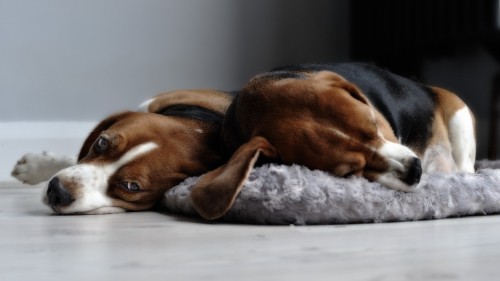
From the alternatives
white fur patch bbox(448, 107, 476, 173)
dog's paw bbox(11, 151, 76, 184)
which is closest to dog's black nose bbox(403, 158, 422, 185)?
white fur patch bbox(448, 107, 476, 173)

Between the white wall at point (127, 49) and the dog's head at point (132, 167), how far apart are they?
1.97 metres

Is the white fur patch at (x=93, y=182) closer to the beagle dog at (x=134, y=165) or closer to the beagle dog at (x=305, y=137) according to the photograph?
the beagle dog at (x=134, y=165)

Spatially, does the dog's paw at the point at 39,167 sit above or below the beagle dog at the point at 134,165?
below

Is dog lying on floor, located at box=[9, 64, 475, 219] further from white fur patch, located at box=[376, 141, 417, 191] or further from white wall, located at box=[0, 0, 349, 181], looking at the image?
white wall, located at box=[0, 0, 349, 181]

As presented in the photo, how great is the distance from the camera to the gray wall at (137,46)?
15.4 feet

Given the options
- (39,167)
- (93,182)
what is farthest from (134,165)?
(39,167)

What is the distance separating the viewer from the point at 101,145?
Answer: 113 inches

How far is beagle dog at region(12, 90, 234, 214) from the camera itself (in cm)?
275

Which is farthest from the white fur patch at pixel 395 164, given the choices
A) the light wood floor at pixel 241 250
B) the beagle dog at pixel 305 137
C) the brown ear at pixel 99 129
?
the brown ear at pixel 99 129

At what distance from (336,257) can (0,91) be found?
330 cm

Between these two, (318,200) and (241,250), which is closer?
(241,250)

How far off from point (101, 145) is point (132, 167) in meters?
0.18

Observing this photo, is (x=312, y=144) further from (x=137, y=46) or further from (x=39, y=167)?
(x=137, y=46)

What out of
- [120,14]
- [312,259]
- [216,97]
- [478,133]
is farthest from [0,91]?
[312,259]
